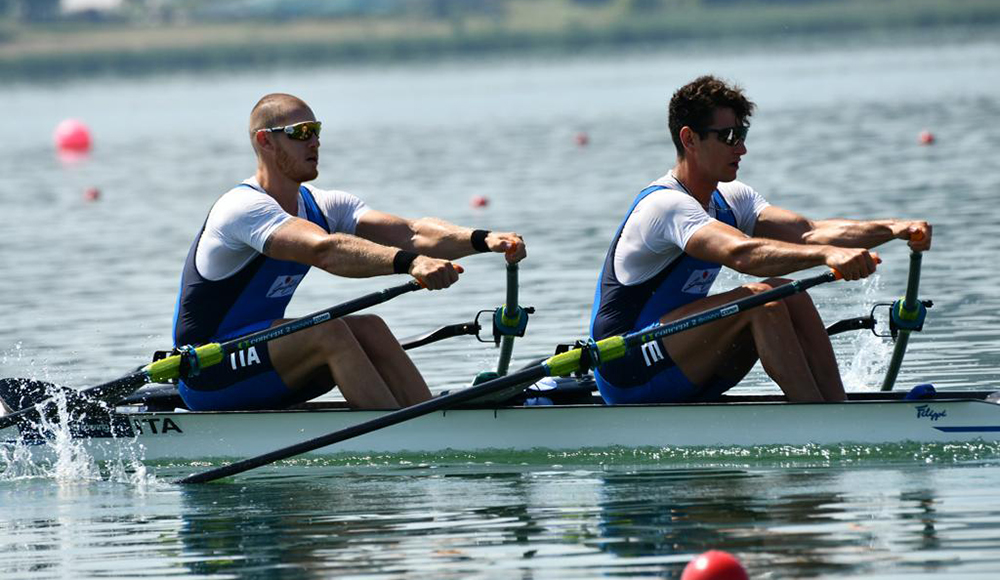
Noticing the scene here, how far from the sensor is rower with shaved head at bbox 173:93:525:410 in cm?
888

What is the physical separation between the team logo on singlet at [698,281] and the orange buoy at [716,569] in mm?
2849

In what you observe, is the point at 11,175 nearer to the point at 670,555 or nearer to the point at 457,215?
the point at 457,215

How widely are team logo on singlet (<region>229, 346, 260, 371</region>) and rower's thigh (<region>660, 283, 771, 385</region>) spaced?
2.07 metres

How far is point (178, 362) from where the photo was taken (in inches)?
352

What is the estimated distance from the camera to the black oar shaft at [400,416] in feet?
28.6

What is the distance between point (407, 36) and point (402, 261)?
103222mm

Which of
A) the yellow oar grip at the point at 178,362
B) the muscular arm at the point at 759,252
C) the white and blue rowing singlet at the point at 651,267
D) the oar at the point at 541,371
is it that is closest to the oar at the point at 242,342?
the yellow oar grip at the point at 178,362

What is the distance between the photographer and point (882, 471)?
27.5 feet

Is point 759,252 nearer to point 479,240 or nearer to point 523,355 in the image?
point 479,240

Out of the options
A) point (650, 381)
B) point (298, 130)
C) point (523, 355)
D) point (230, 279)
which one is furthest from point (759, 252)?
point (523, 355)

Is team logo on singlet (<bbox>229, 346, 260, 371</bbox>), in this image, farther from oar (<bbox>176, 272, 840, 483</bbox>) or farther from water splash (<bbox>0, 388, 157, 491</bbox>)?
water splash (<bbox>0, 388, 157, 491</bbox>)

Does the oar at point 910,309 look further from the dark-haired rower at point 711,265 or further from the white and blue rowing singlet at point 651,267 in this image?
the white and blue rowing singlet at point 651,267

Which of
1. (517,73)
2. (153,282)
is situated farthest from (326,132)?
(517,73)

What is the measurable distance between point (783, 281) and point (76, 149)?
117 ft
